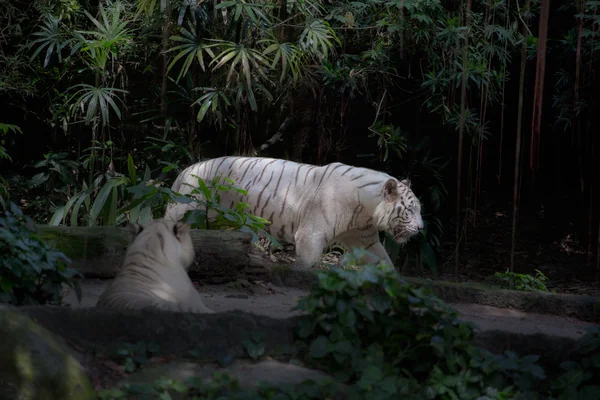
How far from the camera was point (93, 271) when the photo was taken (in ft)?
16.7

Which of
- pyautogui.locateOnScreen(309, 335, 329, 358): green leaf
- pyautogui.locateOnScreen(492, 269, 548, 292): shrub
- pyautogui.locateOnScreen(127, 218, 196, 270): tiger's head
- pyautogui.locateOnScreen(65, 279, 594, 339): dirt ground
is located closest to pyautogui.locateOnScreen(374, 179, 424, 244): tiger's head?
pyautogui.locateOnScreen(492, 269, 548, 292): shrub

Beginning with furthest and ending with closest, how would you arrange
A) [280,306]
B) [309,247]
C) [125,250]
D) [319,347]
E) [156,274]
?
[309,247] < [125,250] < [280,306] < [156,274] < [319,347]

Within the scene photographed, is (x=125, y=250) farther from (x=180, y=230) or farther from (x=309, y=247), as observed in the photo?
(x=309, y=247)

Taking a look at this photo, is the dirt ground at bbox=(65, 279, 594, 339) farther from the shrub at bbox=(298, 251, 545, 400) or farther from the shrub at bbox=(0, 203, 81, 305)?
the shrub at bbox=(298, 251, 545, 400)

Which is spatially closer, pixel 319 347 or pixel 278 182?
pixel 319 347

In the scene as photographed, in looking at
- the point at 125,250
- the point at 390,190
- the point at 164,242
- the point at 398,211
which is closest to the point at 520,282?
the point at 398,211

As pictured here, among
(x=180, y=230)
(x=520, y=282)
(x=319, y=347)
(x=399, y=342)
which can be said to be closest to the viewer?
(x=319, y=347)

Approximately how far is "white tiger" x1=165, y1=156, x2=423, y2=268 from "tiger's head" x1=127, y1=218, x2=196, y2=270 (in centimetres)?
213

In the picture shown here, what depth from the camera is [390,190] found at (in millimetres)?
6602

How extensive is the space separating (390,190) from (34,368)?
442 centimetres

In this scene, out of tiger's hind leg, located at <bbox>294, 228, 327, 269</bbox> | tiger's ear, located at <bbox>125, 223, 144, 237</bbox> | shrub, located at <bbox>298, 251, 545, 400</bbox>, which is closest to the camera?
shrub, located at <bbox>298, 251, 545, 400</bbox>

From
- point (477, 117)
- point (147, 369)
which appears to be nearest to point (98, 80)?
point (477, 117)

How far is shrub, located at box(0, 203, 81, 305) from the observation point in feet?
10.6

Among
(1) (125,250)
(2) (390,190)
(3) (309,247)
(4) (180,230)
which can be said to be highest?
(2) (390,190)
